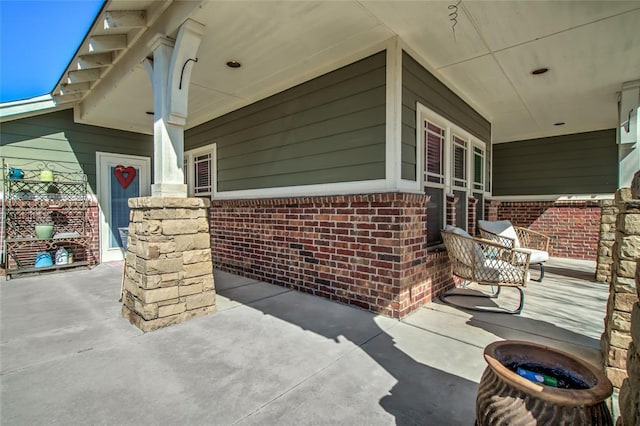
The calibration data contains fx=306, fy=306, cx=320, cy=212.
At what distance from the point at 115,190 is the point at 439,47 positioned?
6.23m

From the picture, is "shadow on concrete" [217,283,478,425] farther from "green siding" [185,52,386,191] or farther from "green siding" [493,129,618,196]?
"green siding" [493,129,618,196]

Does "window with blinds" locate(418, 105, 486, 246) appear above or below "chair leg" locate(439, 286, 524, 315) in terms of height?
above

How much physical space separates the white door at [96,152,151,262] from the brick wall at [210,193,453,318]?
326 centimetres

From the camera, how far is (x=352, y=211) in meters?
3.32

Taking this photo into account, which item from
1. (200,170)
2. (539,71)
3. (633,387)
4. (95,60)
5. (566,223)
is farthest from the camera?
(566,223)

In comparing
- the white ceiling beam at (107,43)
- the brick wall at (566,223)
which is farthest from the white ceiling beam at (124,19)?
the brick wall at (566,223)

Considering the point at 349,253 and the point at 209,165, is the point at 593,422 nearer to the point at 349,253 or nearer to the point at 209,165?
the point at 349,253

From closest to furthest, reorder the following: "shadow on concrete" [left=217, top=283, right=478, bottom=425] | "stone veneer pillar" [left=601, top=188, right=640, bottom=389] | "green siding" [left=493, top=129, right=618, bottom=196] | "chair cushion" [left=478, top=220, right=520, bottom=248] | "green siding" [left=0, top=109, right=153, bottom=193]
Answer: "shadow on concrete" [left=217, top=283, right=478, bottom=425] → "stone veneer pillar" [left=601, top=188, right=640, bottom=389] → "chair cushion" [left=478, top=220, right=520, bottom=248] → "green siding" [left=0, top=109, right=153, bottom=193] → "green siding" [left=493, top=129, right=618, bottom=196]

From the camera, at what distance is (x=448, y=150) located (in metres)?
4.10

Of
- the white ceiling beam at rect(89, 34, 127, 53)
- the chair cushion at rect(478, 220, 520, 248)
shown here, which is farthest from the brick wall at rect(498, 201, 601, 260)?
the white ceiling beam at rect(89, 34, 127, 53)

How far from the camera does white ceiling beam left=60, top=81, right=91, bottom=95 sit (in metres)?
4.63

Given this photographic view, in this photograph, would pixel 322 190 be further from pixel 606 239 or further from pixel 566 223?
pixel 566 223

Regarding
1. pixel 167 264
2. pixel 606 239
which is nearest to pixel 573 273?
pixel 606 239

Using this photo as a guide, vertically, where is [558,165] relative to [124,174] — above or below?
above
